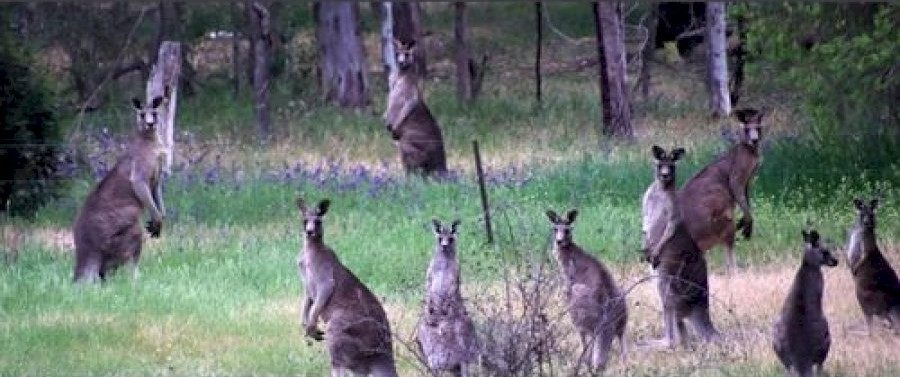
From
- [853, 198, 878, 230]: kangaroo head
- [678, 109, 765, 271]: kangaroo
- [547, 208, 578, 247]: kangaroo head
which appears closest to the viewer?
[547, 208, 578, 247]: kangaroo head

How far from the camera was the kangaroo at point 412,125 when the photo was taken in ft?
64.1

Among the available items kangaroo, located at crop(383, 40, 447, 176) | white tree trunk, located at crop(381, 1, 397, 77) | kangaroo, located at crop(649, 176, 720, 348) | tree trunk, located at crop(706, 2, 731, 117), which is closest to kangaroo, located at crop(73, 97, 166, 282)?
kangaroo, located at crop(649, 176, 720, 348)

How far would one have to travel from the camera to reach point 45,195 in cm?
1691

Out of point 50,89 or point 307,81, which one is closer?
point 50,89

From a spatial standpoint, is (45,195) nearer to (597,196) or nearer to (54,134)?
(54,134)

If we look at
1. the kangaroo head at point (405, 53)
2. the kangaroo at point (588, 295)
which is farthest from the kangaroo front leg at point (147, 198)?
the kangaroo head at point (405, 53)

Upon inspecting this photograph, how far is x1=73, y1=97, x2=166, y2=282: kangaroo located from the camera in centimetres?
1339

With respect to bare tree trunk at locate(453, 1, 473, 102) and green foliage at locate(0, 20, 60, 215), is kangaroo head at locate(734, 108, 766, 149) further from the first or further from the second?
bare tree trunk at locate(453, 1, 473, 102)

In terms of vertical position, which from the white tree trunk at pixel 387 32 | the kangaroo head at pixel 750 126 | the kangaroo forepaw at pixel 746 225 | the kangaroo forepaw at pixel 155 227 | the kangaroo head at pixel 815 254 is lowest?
the kangaroo forepaw at pixel 746 225

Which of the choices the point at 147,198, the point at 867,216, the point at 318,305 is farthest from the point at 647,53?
the point at 318,305

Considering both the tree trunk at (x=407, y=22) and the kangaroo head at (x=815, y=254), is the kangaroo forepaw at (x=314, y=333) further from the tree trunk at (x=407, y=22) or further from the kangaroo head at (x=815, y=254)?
the tree trunk at (x=407, y=22)

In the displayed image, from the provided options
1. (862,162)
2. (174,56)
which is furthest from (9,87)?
(862,162)

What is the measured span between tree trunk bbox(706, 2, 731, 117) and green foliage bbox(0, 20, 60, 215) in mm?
11548

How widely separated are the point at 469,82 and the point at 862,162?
44.1 ft
